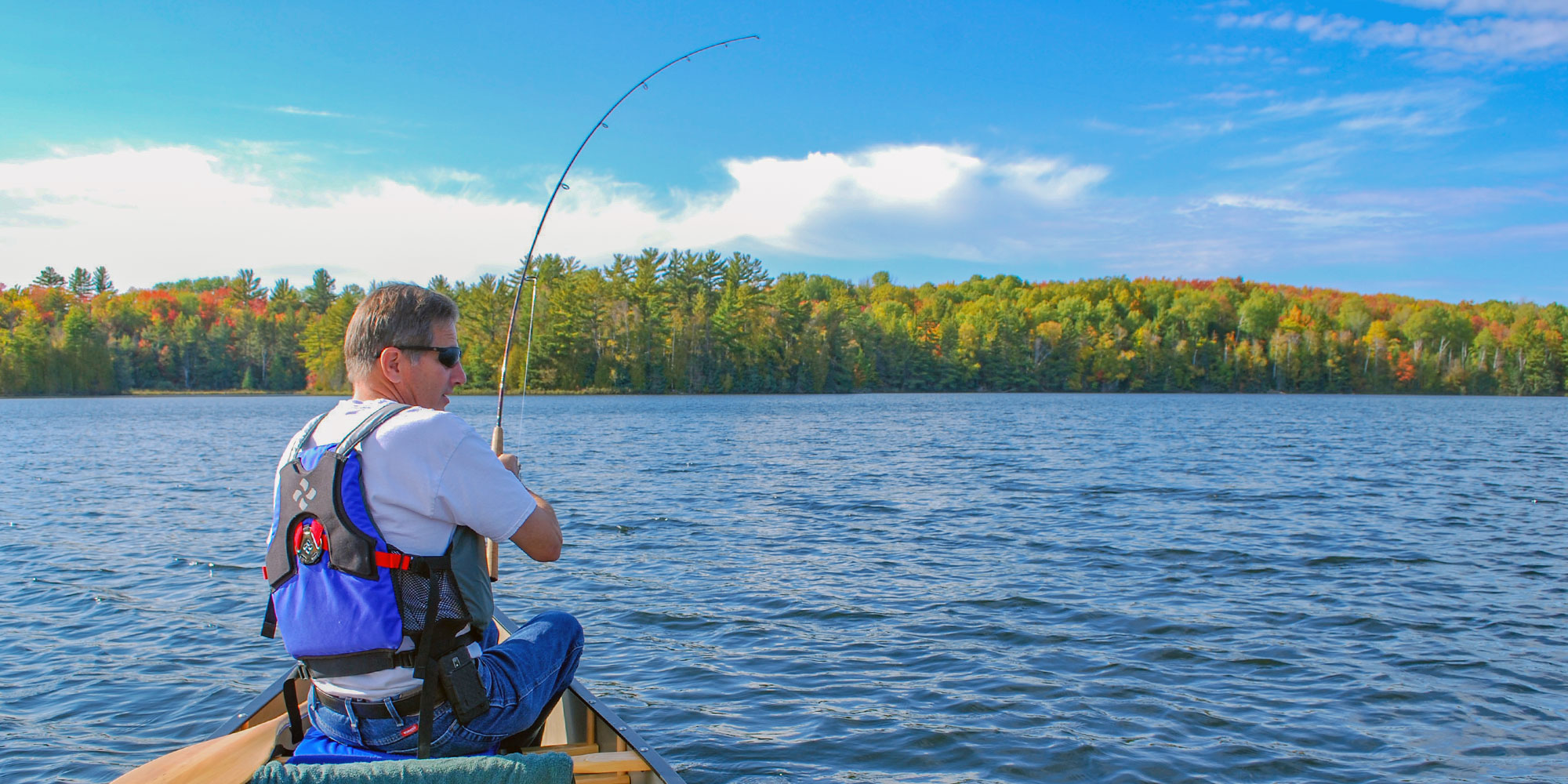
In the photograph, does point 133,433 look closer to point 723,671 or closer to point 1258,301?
point 723,671

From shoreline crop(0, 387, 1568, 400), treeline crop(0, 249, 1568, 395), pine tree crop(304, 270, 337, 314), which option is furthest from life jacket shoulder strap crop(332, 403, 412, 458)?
pine tree crop(304, 270, 337, 314)

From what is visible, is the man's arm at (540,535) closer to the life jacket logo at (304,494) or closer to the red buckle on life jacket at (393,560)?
the red buckle on life jacket at (393,560)

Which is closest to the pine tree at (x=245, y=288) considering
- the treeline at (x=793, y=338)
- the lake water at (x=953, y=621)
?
the treeline at (x=793, y=338)

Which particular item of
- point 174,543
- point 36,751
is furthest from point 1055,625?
point 174,543

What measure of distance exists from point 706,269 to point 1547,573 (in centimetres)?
9118

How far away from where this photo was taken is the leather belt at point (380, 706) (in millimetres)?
3053

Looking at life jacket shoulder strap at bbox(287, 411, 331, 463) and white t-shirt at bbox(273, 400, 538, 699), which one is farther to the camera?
life jacket shoulder strap at bbox(287, 411, 331, 463)

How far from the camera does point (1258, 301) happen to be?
14100cm

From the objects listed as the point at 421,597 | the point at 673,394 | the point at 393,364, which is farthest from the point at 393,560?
the point at 673,394

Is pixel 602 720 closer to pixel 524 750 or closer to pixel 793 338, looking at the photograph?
pixel 524 750

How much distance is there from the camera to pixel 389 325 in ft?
10.4

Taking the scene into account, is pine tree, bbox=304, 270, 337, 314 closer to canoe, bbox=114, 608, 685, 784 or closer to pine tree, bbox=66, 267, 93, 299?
pine tree, bbox=66, 267, 93, 299

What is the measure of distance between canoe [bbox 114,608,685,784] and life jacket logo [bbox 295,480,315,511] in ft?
2.66

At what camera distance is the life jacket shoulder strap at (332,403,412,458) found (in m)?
2.80
